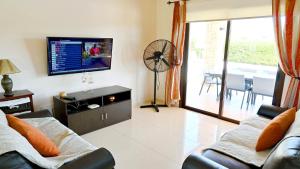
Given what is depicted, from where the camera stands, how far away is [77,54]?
3.27 metres

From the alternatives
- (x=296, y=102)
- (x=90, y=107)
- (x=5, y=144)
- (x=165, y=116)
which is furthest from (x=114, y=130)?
(x=296, y=102)

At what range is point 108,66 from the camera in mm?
3779

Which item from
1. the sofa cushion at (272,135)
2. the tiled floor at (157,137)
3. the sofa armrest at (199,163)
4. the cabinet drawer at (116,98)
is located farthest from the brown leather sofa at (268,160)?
the cabinet drawer at (116,98)

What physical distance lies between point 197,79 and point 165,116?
46.2 inches

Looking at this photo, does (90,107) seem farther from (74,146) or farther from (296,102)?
(296,102)

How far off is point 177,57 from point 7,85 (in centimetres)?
292

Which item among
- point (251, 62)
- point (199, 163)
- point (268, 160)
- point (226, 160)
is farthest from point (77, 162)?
point (251, 62)

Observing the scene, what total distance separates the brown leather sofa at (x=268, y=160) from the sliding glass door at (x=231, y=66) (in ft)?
6.90

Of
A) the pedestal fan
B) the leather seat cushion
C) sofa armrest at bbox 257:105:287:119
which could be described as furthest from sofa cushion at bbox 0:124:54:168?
the pedestal fan

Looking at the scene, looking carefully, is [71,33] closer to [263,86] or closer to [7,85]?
[7,85]

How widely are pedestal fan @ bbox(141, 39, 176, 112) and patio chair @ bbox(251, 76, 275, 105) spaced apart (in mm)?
1589

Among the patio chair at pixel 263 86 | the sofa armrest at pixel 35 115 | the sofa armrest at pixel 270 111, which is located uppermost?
the patio chair at pixel 263 86

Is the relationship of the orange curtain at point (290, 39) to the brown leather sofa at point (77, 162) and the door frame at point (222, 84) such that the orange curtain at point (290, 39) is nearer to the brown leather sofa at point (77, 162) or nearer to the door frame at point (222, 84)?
the door frame at point (222, 84)

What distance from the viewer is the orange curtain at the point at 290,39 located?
8.92ft
